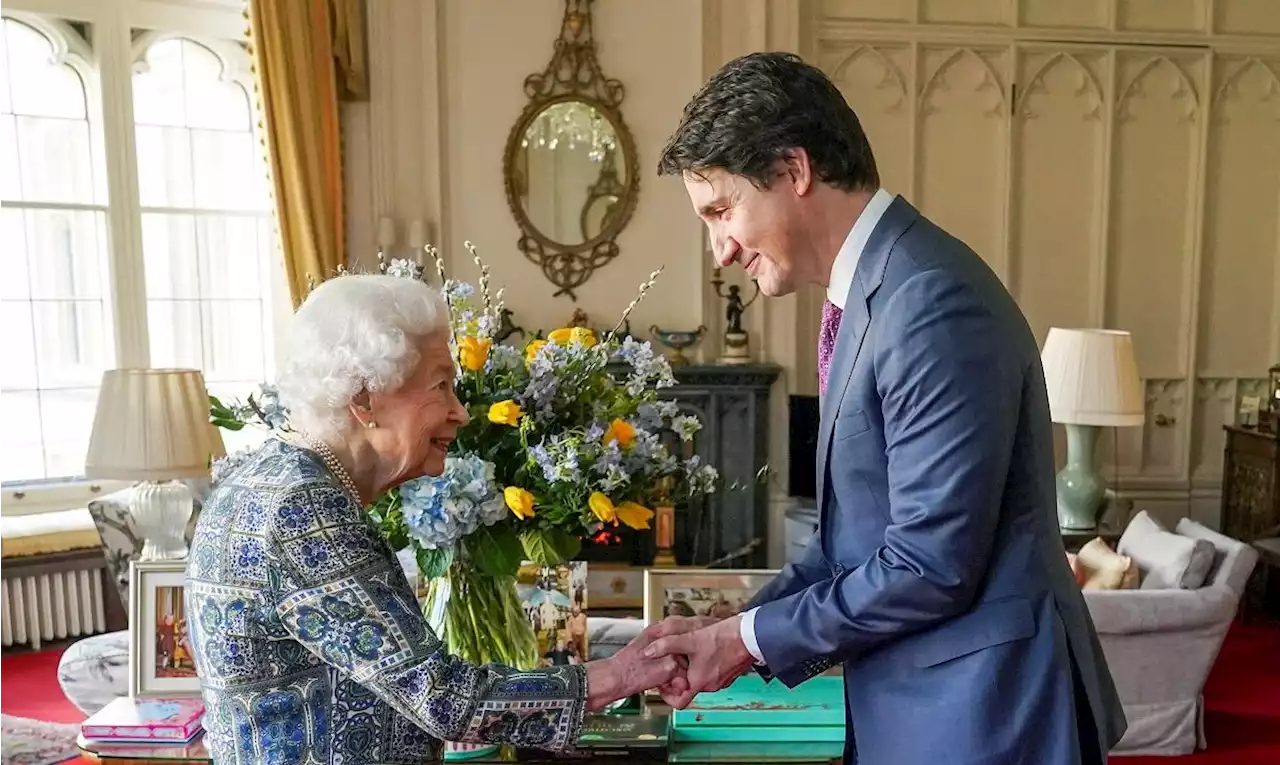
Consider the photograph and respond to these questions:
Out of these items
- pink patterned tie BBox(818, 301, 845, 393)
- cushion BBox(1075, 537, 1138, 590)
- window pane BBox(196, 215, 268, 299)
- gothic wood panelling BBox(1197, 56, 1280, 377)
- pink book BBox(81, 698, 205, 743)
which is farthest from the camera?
gothic wood panelling BBox(1197, 56, 1280, 377)

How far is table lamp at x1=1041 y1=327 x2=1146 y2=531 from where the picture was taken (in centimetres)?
373

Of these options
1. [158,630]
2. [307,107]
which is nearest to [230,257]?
[307,107]

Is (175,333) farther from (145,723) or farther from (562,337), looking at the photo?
(562,337)

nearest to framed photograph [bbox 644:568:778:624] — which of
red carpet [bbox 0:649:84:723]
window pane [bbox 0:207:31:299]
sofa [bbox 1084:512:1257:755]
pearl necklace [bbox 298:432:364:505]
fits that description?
pearl necklace [bbox 298:432:364:505]

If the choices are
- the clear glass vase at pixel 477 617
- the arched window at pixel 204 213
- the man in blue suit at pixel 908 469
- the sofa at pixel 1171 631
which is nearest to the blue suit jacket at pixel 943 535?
the man in blue suit at pixel 908 469

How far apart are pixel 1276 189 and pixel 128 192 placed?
607 cm

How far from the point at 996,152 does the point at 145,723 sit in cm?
496

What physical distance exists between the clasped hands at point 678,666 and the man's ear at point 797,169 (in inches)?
21.8

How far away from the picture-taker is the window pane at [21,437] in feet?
14.9

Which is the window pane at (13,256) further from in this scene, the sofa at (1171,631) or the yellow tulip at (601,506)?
the sofa at (1171,631)

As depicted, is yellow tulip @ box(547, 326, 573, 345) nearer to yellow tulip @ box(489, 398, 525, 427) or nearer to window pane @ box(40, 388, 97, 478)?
yellow tulip @ box(489, 398, 525, 427)

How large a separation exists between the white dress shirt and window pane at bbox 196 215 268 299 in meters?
4.46

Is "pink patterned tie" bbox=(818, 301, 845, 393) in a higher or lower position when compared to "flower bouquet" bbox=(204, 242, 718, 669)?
higher

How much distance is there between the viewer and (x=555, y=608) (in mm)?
1658
